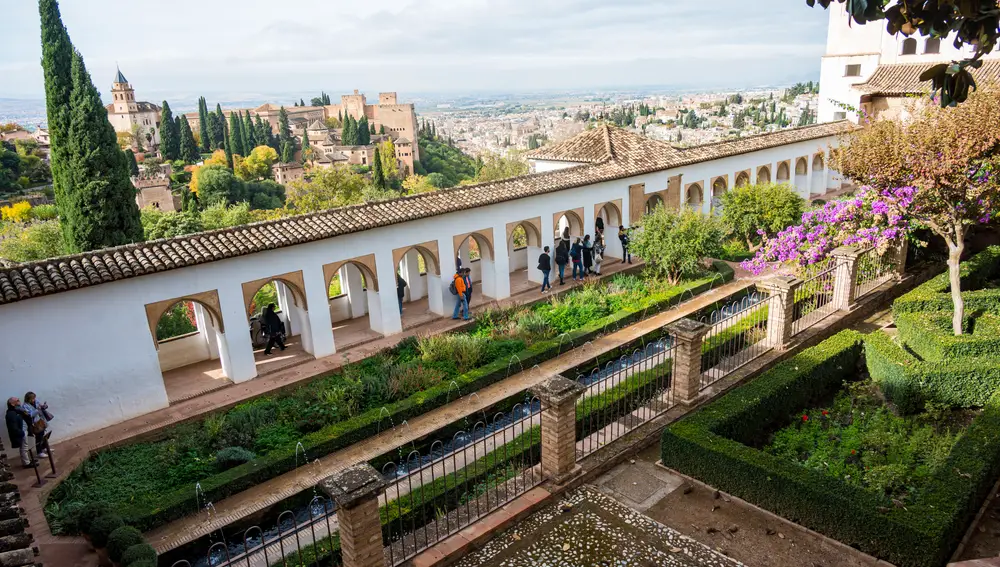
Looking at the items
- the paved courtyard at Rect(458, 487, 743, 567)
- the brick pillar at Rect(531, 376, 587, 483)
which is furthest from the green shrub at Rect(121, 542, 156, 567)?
the brick pillar at Rect(531, 376, 587, 483)

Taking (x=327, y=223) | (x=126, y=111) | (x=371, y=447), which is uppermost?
(x=126, y=111)

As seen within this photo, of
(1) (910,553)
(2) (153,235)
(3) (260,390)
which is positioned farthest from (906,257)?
(2) (153,235)

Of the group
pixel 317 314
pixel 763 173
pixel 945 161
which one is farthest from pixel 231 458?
pixel 763 173

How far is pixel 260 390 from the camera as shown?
1220 cm

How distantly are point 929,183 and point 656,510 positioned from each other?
7247 millimetres

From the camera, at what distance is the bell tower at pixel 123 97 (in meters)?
94.9

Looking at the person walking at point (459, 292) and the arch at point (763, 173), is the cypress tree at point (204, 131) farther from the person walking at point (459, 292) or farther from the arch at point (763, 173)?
the person walking at point (459, 292)

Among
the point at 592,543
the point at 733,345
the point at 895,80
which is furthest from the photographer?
the point at 895,80

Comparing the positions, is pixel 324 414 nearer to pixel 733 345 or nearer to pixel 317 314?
pixel 317 314

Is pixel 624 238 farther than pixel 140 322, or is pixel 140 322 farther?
pixel 624 238

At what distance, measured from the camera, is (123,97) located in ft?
312

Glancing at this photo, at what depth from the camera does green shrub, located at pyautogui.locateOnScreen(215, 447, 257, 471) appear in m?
9.51

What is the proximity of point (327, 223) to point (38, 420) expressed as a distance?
5.94 meters

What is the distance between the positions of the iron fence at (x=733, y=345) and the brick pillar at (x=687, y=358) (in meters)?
0.63
